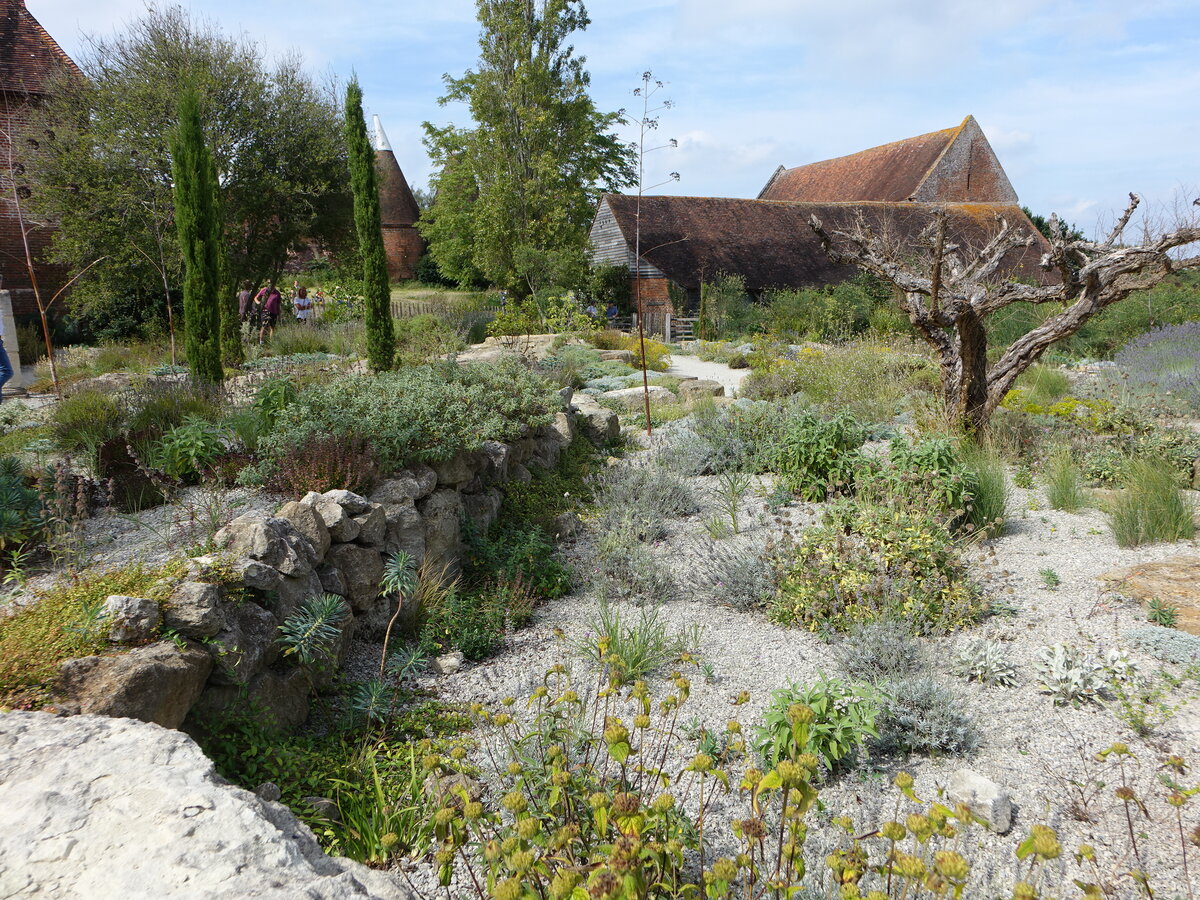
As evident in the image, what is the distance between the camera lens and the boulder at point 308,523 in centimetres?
411

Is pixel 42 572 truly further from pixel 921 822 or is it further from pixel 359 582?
pixel 921 822

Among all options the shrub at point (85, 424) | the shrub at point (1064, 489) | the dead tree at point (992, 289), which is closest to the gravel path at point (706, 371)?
the dead tree at point (992, 289)

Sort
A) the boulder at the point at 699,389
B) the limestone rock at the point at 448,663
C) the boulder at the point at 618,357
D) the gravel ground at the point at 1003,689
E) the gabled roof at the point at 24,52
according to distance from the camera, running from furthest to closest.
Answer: the gabled roof at the point at 24,52 → the boulder at the point at 618,357 → the boulder at the point at 699,389 → the limestone rock at the point at 448,663 → the gravel ground at the point at 1003,689

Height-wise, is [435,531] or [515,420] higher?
[515,420]

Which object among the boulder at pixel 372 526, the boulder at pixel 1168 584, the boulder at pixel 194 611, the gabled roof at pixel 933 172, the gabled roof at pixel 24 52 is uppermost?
the gabled roof at pixel 24 52

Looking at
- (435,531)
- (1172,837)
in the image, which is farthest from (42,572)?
(1172,837)

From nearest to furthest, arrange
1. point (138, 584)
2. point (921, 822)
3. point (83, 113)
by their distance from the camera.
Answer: point (921, 822) → point (138, 584) → point (83, 113)

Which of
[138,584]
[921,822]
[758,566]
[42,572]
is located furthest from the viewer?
[758,566]

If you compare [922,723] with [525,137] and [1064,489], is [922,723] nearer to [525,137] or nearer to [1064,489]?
[1064,489]

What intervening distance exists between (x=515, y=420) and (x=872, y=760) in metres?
4.66

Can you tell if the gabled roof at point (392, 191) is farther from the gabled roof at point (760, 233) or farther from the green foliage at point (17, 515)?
the green foliage at point (17, 515)

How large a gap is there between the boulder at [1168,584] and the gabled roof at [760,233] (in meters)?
20.6

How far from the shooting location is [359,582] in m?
4.44

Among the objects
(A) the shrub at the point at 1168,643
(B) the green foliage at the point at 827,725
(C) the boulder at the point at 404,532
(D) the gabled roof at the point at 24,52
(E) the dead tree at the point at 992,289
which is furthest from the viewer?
(D) the gabled roof at the point at 24,52
